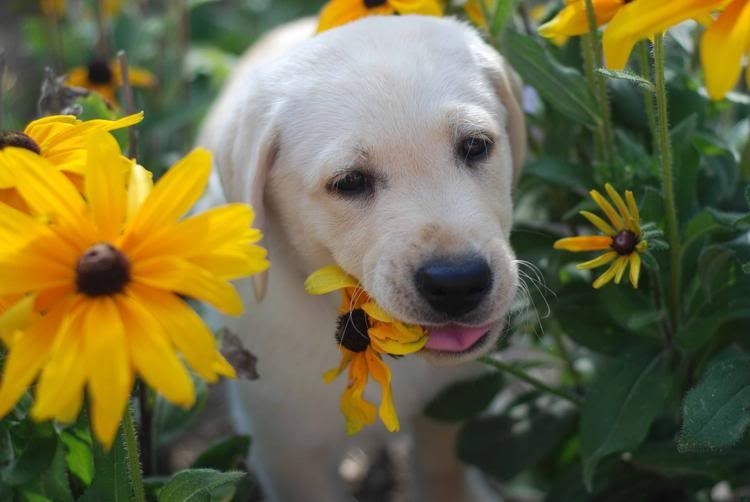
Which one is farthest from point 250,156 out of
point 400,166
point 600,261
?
point 600,261

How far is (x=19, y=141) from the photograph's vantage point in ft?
5.55

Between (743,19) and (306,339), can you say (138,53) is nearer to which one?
(306,339)

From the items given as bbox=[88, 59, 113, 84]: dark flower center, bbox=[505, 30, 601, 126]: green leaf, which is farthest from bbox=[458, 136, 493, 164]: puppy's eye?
bbox=[88, 59, 113, 84]: dark flower center

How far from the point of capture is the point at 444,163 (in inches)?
79.7

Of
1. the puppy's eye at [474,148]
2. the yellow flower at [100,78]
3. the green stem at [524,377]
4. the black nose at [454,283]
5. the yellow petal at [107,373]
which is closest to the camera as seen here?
the yellow petal at [107,373]

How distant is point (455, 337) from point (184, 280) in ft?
2.37

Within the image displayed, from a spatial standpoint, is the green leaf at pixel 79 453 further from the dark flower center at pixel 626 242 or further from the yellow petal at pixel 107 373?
the dark flower center at pixel 626 242

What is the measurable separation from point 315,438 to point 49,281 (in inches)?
51.7

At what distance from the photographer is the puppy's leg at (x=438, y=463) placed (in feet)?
9.60

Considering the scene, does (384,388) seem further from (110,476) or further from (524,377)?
(110,476)

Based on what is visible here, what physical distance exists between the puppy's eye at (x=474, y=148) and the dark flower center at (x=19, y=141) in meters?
0.84

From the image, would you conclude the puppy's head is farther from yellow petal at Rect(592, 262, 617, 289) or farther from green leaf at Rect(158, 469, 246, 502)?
green leaf at Rect(158, 469, 246, 502)

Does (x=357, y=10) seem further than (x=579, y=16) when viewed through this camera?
Yes

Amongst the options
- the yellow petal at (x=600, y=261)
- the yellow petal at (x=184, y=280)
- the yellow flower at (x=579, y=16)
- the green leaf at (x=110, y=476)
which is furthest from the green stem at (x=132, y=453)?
the yellow flower at (x=579, y=16)
